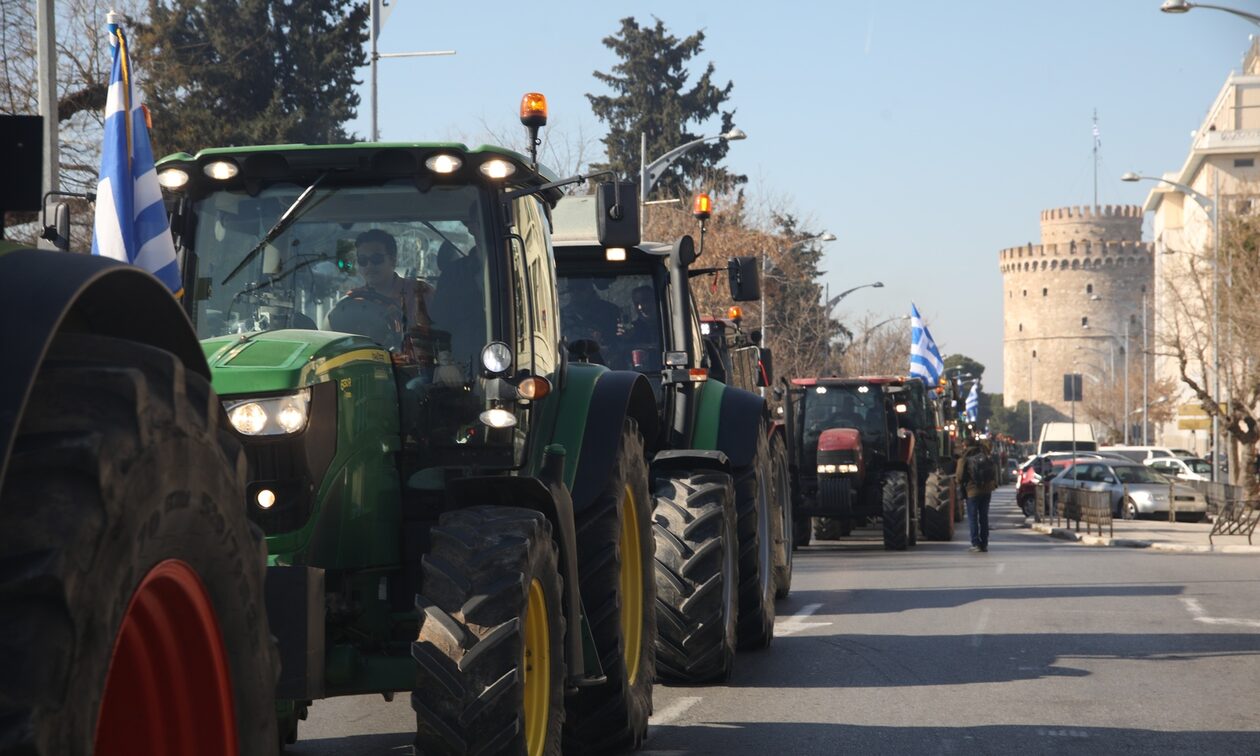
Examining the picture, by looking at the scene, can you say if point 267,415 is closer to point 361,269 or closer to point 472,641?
point 361,269

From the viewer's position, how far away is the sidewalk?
28.5 meters

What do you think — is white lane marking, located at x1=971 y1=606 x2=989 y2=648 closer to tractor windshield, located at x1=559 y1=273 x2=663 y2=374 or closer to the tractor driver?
tractor windshield, located at x1=559 y1=273 x2=663 y2=374

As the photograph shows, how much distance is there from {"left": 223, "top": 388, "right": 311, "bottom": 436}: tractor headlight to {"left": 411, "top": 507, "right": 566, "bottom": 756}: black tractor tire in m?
0.63

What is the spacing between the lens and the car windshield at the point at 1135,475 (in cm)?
4381

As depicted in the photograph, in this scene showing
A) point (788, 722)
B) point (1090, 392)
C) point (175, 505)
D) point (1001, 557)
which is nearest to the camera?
point (175, 505)

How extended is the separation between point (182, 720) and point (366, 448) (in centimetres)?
305

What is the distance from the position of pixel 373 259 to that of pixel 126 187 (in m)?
3.33

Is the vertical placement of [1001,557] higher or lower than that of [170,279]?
lower

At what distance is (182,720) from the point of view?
317 cm

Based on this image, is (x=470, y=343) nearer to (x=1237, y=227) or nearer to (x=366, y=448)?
(x=366, y=448)

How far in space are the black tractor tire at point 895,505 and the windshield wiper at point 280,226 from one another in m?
20.2

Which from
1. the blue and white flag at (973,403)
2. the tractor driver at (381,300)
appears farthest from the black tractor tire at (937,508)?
the blue and white flag at (973,403)

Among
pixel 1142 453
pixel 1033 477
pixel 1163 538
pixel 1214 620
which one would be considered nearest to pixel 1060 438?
pixel 1142 453

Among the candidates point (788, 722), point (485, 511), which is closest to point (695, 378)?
point (788, 722)
